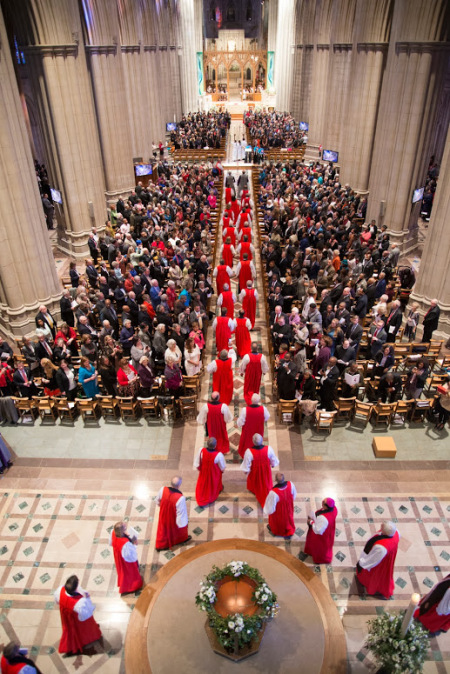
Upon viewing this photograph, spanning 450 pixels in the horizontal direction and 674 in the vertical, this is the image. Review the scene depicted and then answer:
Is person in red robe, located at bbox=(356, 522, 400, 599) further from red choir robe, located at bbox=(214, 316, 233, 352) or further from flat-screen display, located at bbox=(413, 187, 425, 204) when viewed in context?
flat-screen display, located at bbox=(413, 187, 425, 204)

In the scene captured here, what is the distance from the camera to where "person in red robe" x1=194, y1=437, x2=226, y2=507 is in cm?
790

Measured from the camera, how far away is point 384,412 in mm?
9836

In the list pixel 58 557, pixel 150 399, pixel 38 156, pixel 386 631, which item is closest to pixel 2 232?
pixel 150 399

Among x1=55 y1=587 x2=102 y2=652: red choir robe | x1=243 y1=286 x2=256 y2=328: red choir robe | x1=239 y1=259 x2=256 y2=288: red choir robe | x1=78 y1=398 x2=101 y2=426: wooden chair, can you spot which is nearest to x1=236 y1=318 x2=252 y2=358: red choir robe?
x1=243 y1=286 x2=256 y2=328: red choir robe

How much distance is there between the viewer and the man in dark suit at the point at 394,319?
11469 millimetres

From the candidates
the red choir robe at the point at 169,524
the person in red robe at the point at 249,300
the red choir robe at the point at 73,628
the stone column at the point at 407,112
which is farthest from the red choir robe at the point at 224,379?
the stone column at the point at 407,112

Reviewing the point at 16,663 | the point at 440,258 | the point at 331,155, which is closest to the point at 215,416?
the point at 16,663

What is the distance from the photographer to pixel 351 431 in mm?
10016

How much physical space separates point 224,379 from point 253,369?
25.7 inches

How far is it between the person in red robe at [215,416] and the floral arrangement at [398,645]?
12.6 ft

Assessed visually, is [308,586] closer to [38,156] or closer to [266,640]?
[266,640]

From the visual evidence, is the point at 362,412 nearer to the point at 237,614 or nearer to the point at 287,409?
the point at 287,409

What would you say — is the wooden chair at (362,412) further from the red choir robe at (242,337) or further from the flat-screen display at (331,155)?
the flat-screen display at (331,155)

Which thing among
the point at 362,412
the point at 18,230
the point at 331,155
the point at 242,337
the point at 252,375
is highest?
the point at 18,230
